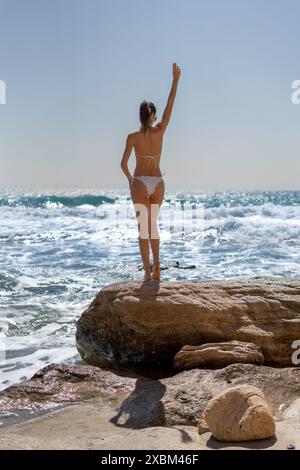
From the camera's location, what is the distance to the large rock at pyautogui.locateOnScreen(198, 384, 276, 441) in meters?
3.40

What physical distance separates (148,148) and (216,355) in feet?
6.90

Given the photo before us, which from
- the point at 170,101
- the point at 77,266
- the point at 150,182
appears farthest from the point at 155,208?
the point at 77,266

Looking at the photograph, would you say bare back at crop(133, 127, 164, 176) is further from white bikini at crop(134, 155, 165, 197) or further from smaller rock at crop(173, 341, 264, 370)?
smaller rock at crop(173, 341, 264, 370)

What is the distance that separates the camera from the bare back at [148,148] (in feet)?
18.4

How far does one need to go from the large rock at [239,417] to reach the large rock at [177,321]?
1.78 m

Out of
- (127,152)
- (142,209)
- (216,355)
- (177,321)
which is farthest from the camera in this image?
(142,209)

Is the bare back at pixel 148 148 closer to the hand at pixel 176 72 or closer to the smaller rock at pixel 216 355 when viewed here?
the hand at pixel 176 72

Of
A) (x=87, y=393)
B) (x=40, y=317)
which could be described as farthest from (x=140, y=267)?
(x=87, y=393)

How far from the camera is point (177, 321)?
216 inches

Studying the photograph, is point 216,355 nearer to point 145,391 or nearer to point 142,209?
point 145,391

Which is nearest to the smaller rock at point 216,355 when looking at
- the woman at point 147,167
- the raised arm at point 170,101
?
the woman at point 147,167

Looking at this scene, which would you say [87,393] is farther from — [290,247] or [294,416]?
[290,247]
